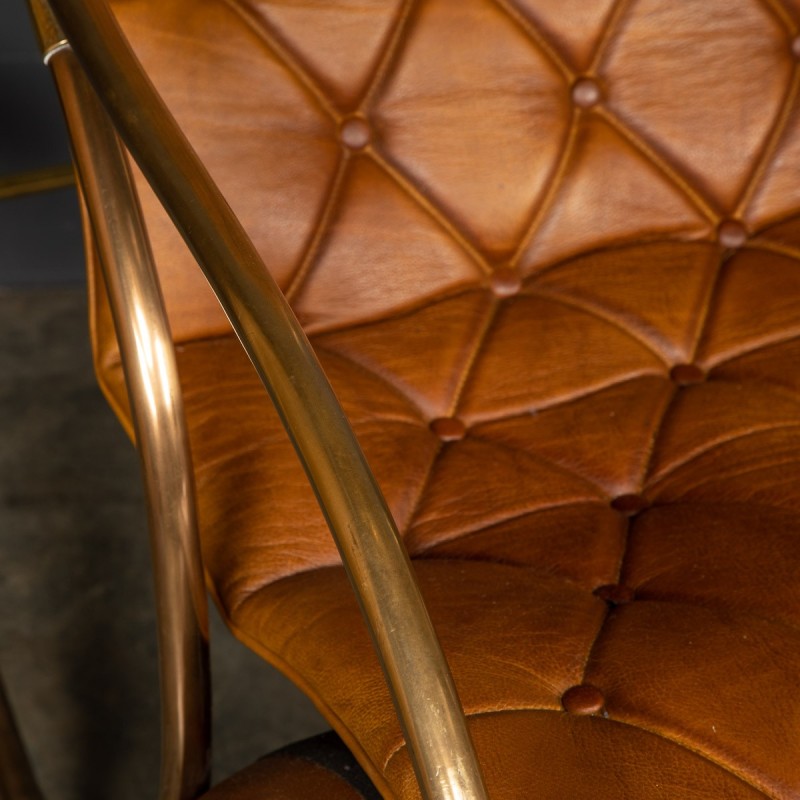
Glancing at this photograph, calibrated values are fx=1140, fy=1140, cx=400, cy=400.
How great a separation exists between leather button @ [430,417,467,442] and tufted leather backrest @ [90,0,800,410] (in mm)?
140

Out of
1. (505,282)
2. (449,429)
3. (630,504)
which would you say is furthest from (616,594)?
(505,282)

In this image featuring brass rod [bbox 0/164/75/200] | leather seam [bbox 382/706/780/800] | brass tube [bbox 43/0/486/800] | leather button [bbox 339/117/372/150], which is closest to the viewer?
brass tube [bbox 43/0/486/800]

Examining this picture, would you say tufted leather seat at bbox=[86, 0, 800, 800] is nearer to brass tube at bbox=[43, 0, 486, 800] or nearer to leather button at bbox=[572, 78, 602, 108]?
leather button at bbox=[572, 78, 602, 108]

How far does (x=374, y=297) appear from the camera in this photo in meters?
0.94

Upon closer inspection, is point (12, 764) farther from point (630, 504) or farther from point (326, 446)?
point (326, 446)

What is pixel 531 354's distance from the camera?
0.88 meters

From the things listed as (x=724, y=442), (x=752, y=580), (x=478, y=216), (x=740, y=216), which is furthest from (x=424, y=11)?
(x=752, y=580)

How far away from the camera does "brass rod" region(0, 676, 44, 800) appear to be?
3.22 feet

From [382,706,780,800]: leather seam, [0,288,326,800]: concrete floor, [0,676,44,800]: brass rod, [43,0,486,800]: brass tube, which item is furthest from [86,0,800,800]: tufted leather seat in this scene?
[0,288,326,800]: concrete floor

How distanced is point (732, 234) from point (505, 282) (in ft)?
0.66

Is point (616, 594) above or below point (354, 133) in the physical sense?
below

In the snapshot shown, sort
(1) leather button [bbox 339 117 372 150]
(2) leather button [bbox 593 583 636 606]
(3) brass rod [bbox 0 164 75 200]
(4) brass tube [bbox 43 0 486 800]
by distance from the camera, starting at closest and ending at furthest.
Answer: (4) brass tube [bbox 43 0 486 800] → (2) leather button [bbox 593 583 636 606] → (1) leather button [bbox 339 117 372 150] → (3) brass rod [bbox 0 164 75 200]

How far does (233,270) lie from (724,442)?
441 millimetres

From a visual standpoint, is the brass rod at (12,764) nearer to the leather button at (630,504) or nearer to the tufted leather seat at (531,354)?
the tufted leather seat at (531,354)
